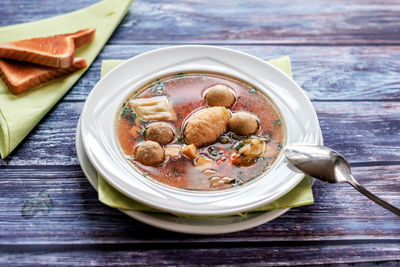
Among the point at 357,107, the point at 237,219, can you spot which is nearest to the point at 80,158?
the point at 237,219

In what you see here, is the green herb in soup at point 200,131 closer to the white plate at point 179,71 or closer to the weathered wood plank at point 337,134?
the white plate at point 179,71

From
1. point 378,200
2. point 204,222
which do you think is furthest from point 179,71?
point 378,200

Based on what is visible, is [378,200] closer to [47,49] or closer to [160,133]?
[160,133]

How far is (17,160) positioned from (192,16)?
1.51m

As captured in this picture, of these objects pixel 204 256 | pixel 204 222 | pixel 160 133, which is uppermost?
pixel 160 133

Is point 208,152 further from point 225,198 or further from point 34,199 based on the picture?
point 34,199

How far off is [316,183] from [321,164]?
8.0 inches

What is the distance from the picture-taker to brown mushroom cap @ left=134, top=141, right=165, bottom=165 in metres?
1.77

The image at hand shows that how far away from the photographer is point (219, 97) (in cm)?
205

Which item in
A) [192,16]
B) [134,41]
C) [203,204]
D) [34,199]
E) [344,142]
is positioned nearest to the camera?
[203,204]

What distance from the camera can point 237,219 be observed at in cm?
163

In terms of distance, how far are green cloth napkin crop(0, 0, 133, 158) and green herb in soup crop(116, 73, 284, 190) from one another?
1.54ft

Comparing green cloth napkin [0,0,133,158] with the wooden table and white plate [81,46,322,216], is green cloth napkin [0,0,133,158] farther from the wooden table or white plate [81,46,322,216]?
white plate [81,46,322,216]

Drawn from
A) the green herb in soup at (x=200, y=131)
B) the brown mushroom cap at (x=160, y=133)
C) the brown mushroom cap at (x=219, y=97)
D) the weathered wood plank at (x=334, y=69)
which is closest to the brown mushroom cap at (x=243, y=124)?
the green herb in soup at (x=200, y=131)
